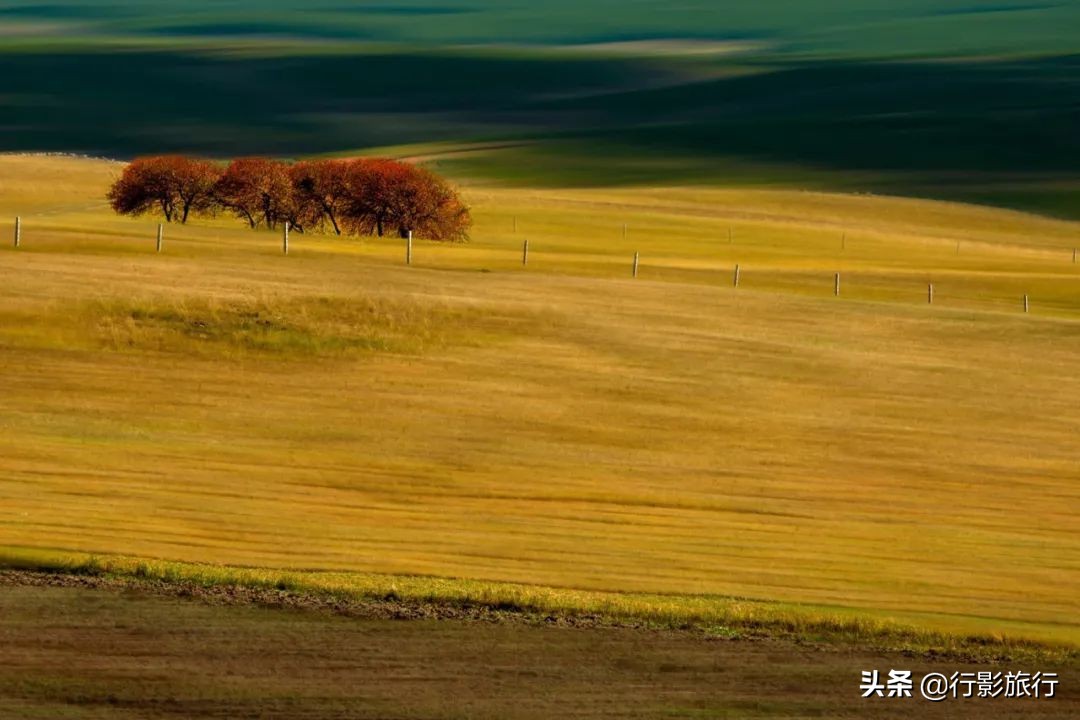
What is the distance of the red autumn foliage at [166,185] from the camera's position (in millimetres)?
68188

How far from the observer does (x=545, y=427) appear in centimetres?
3250

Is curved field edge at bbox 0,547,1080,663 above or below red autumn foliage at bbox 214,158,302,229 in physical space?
below

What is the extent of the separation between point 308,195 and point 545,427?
122ft

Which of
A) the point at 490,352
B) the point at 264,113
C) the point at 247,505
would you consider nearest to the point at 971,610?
the point at 247,505

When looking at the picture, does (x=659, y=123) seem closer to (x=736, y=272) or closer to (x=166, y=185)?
(x=166, y=185)

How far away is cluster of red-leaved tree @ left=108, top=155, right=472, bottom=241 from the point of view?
221ft

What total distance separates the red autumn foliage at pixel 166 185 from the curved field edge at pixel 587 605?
47362mm

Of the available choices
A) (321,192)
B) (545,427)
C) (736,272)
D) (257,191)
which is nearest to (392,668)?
(545,427)

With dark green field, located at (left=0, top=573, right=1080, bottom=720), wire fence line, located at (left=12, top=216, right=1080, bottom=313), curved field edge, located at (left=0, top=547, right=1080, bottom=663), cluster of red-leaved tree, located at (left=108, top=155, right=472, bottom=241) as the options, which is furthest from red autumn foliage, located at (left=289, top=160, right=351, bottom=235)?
dark green field, located at (left=0, top=573, right=1080, bottom=720)

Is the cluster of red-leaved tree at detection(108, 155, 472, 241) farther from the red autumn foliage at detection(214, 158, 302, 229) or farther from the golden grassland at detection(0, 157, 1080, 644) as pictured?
the golden grassland at detection(0, 157, 1080, 644)

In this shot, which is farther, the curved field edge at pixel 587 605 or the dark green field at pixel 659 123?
the dark green field at pixel 659 123

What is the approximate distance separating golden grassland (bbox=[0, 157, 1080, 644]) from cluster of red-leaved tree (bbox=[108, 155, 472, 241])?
7409mm

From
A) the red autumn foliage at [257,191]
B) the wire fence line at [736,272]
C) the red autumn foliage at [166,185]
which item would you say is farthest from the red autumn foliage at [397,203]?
the red autumn foliage at [166,185]

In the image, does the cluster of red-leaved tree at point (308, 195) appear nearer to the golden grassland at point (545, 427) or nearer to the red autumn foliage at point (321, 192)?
the red autumn foliage at point (321, 192)
